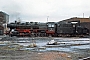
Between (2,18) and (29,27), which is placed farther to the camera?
(2,18)

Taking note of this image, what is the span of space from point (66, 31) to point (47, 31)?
4800mm

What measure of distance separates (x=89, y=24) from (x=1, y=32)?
3006cm

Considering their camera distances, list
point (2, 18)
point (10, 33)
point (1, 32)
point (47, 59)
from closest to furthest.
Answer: point (47, 59)
point (10, 33)
point (1, 32)
point (2, 18)

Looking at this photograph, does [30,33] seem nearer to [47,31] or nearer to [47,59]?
[47,31]

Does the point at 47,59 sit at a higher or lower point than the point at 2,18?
lower

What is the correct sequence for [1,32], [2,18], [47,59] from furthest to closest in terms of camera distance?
1. [2,18]
2. [1,32]
3. [47,59]

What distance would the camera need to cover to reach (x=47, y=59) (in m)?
9.97

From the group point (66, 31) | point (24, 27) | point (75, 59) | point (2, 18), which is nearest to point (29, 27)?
point (24, 27)

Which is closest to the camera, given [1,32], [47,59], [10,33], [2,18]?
[47,59]

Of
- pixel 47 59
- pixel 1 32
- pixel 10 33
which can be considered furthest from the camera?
pixel 1 32

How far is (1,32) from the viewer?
250ft

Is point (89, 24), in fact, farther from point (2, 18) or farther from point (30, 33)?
point (2, 18)

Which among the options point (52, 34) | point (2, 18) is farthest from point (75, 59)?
point (2, 18)

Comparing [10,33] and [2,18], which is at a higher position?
[2,18]
